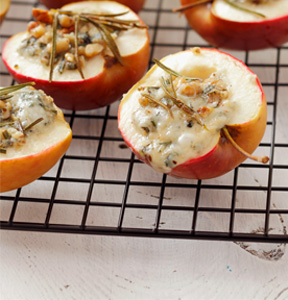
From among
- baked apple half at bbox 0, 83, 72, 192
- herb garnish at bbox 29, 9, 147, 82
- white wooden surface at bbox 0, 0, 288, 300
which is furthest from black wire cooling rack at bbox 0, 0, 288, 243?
herb garnish at bbox 29, 9, 147, 82

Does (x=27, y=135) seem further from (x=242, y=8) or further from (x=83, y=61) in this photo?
(x=242, y=8)

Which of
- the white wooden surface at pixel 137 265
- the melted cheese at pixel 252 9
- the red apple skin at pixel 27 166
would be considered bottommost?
the white wooden surface at pixel 137 265

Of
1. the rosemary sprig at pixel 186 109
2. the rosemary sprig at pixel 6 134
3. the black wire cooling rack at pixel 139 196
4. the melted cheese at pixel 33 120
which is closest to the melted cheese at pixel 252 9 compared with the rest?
the black wire cooling rack at pixel 139 196

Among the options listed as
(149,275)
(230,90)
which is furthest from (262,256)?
(230,90)

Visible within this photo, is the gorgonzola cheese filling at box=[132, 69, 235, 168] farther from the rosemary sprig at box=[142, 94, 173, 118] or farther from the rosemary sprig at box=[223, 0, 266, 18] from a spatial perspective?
the rosemary sprig at box=[223, 0, 266, 18]

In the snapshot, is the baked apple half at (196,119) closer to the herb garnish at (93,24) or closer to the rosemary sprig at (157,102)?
the rosemary sprig at (157,102)

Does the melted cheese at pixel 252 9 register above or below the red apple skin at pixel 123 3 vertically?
above

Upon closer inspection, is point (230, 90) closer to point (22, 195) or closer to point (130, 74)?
point (130, 74)
